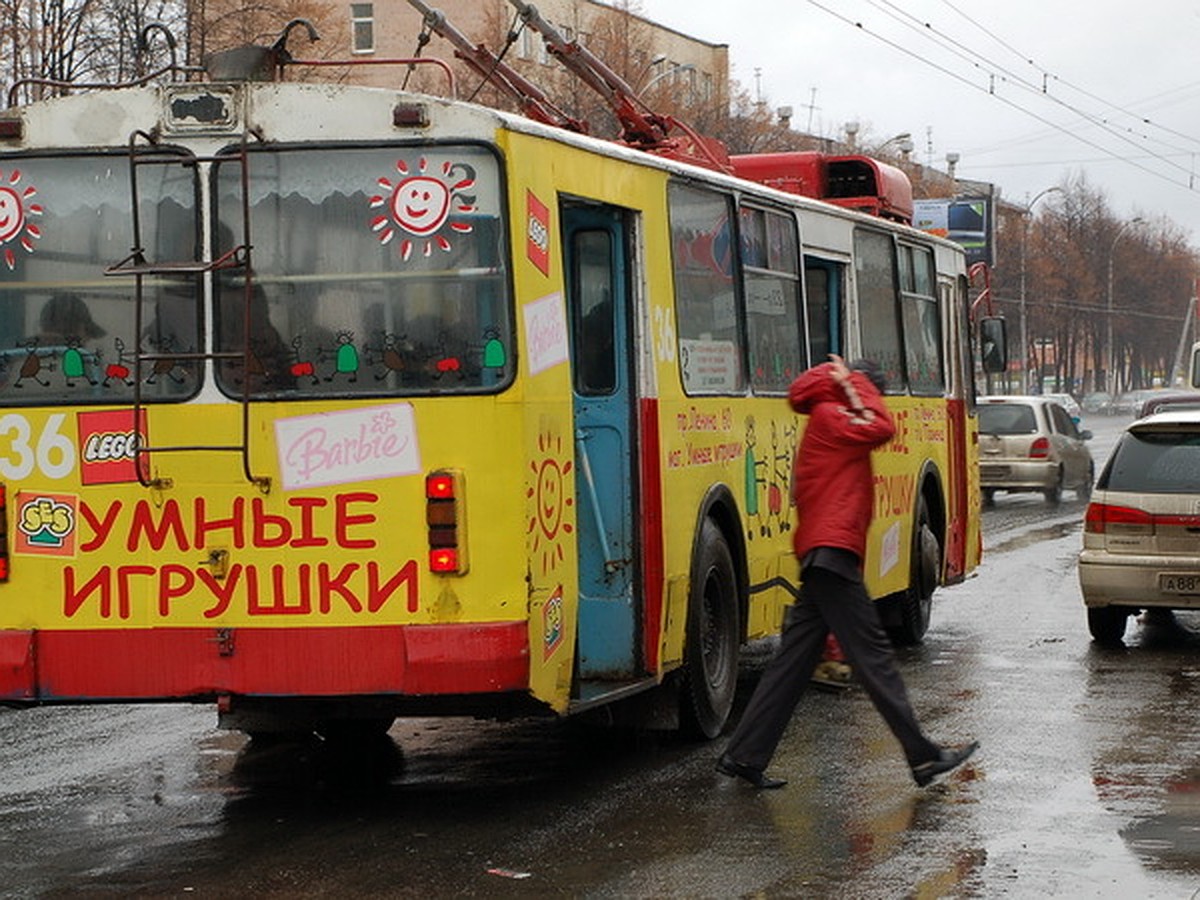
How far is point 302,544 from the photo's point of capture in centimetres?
891

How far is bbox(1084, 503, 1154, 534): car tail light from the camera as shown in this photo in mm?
15344

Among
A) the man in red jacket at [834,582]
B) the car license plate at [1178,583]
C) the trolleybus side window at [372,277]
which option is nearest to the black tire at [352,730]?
the man in red jacket at [834,582]

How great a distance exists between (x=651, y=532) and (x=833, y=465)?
1.14 metres

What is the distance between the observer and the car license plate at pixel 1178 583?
1510 cm

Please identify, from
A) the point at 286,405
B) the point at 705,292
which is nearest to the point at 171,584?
the point at 286,405

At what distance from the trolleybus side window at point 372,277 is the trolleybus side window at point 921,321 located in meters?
7.37

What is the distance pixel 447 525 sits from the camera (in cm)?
880

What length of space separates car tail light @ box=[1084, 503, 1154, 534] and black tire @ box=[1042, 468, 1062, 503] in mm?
19451

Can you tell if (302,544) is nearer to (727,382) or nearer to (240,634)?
(240,634)

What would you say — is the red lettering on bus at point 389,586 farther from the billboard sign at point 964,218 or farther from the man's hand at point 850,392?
the billboard sign at point 964,218

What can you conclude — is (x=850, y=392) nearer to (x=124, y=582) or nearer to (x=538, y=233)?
(x=538, y=233)

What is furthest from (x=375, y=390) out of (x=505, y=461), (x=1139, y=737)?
(x=1139, y=737)

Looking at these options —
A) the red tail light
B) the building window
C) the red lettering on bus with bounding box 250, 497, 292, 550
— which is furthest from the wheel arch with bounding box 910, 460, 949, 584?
the building window

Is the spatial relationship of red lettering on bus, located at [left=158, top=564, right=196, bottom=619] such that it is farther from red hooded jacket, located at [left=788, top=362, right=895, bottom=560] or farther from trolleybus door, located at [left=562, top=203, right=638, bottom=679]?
red hooded jacket, located at [left=788, top=362, right=895, bottom=560]
